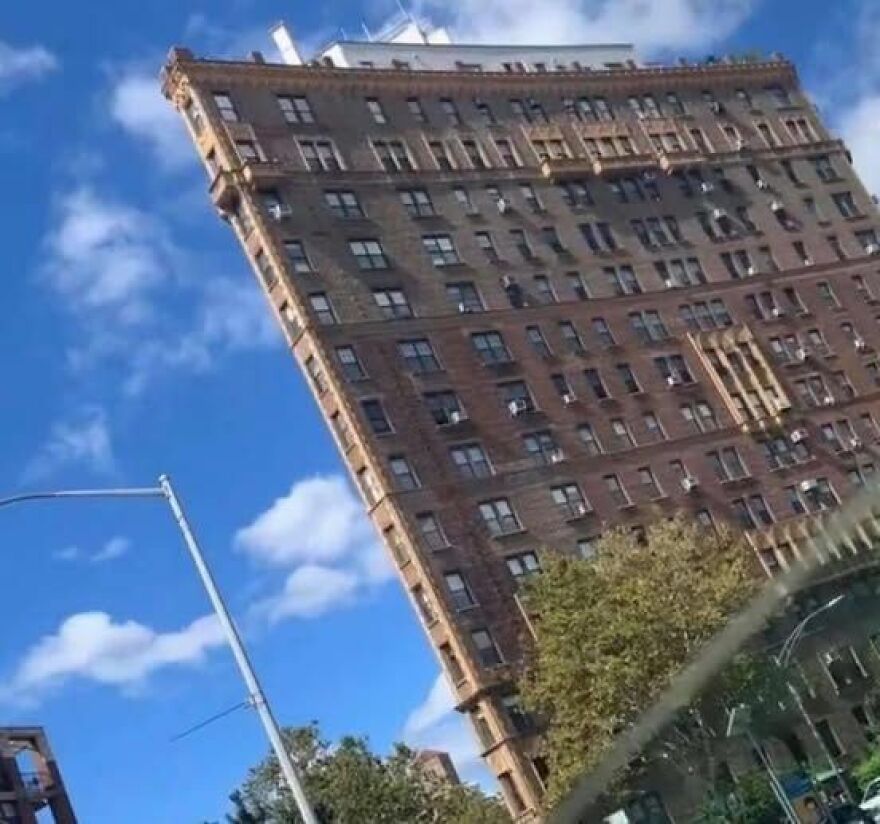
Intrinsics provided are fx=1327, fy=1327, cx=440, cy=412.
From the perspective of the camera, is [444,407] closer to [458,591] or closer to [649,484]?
[458,591]

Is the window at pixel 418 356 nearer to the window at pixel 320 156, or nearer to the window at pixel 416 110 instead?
the window at pixel 320 156

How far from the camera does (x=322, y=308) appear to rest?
59.4m

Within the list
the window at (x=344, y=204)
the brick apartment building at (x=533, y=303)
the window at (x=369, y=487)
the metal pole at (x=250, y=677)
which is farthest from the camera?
the window at (x=344, y=204)

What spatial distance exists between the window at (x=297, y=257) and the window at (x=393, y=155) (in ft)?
26.9

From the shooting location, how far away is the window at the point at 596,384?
6322cm

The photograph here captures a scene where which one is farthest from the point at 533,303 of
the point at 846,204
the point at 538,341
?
the point at 846,204

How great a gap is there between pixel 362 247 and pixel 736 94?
102 feet

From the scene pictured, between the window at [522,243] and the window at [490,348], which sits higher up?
the window at [522,243]

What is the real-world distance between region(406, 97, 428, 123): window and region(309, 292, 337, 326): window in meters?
14.8

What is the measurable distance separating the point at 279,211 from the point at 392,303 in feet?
Answer: 21.9

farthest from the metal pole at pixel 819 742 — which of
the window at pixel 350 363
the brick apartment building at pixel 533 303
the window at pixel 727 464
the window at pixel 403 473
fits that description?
the window at pixel 350 363

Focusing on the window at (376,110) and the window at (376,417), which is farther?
the window at (376,110)

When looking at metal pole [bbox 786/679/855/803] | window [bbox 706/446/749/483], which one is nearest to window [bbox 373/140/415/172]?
window [bbox 706/446/749/483]

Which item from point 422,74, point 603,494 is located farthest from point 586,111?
point 603,494
